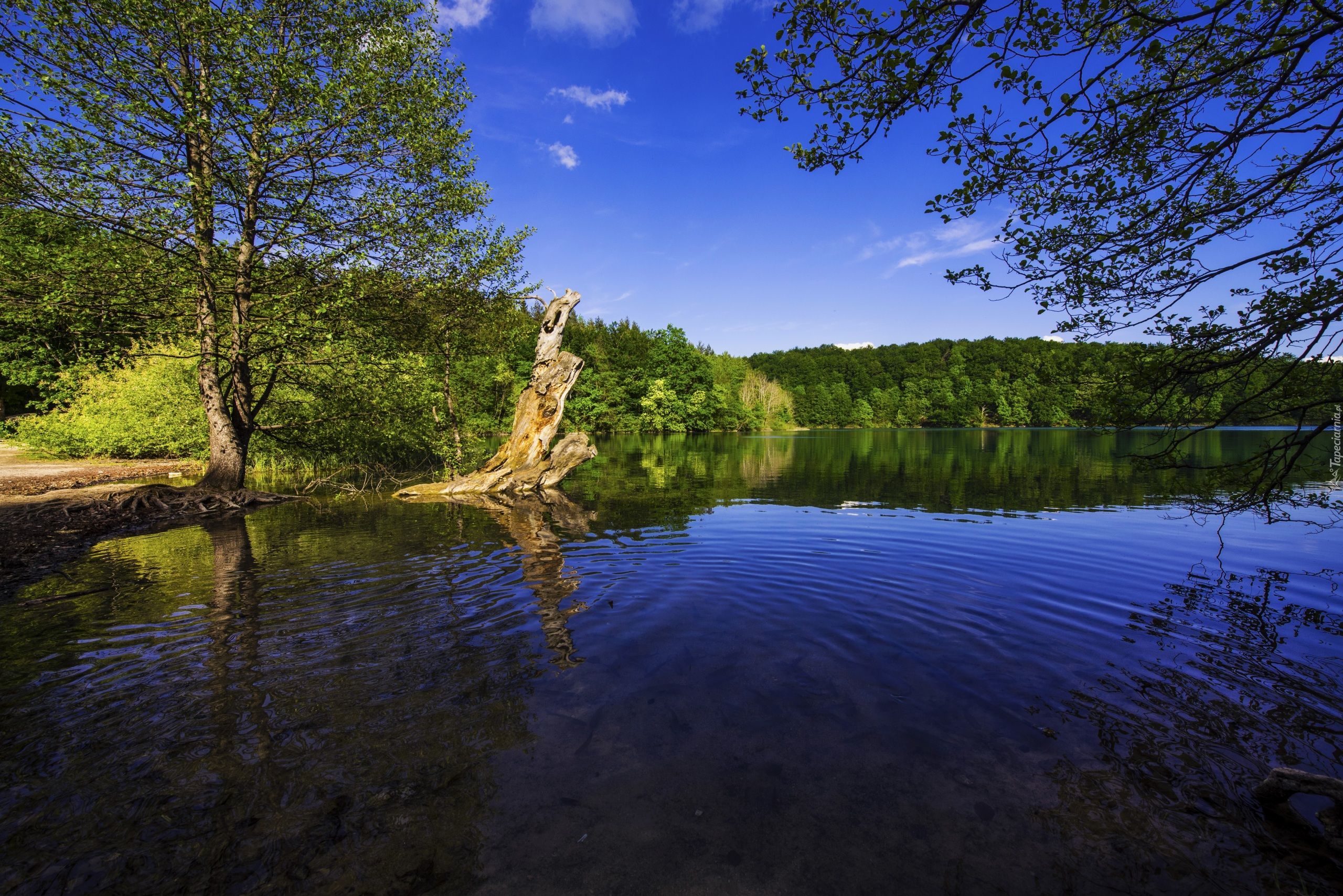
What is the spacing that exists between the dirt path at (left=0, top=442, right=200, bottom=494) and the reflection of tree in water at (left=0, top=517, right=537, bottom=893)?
17.2m

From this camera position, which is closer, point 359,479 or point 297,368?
point 297,368

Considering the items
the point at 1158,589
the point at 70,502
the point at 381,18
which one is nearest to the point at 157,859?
the point at 1158,589

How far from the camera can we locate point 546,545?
1211 centimetres

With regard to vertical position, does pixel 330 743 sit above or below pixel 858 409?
below

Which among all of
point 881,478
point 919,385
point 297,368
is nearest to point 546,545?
point 297,368

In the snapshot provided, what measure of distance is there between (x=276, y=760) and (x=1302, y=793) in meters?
7.45

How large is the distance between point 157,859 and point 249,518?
14362 millimetres

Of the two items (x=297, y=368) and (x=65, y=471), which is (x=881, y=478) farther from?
(x=65, y=471)

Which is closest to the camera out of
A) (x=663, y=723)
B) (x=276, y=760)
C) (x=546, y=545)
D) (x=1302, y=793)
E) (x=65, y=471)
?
(x=1302, y=793)

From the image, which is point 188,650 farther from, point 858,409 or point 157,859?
point 858,409

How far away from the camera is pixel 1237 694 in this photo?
17.7ft

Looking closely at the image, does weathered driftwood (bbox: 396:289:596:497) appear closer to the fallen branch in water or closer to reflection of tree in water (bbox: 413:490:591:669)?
reflection of tree in water (bbox: 413:490:591:669)

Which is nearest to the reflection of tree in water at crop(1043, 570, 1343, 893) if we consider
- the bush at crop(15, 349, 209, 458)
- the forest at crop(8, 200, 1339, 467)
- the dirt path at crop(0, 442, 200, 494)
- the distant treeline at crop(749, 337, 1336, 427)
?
the forest at crop(8, 200, 1339, 467)

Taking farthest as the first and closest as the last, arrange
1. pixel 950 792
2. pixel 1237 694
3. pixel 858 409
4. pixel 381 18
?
pixel 858 409, pixel 381 18, pixel 1237 694, pixel 950 792
